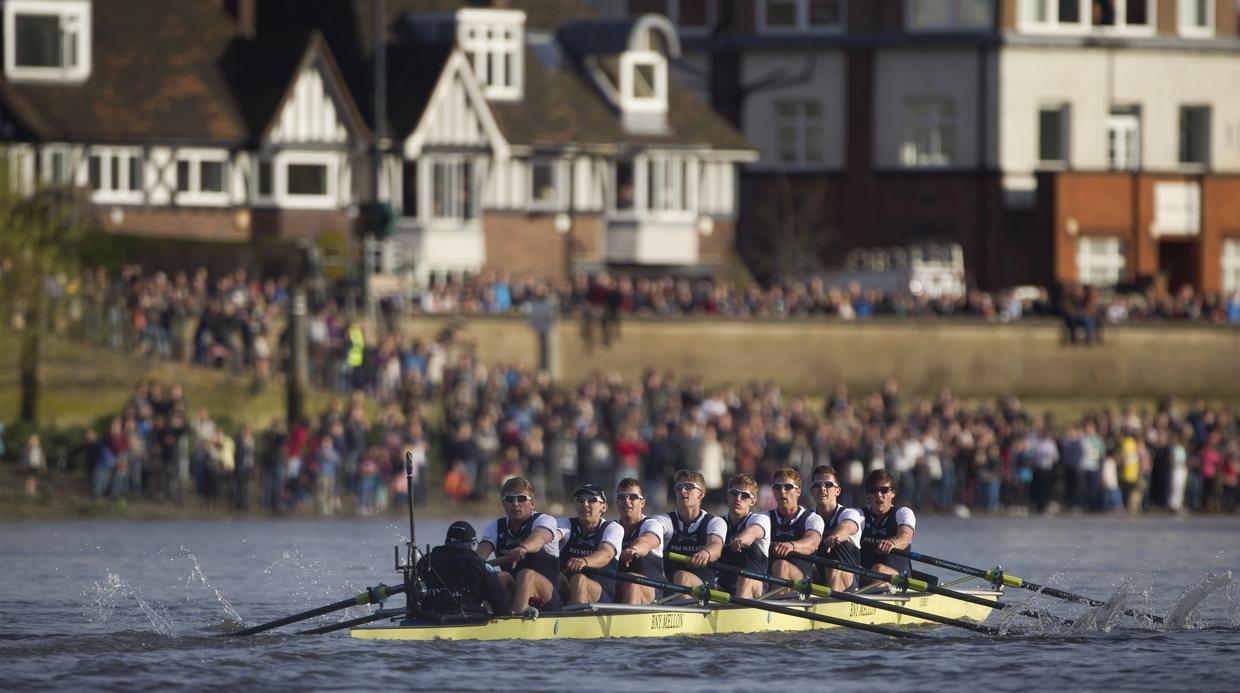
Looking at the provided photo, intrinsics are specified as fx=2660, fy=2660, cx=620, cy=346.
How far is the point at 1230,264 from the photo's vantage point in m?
70.4

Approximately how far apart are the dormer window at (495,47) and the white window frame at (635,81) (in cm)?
256

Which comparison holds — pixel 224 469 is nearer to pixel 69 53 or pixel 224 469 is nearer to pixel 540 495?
pixel 540 495

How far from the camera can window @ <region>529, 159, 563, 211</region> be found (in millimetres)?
64562

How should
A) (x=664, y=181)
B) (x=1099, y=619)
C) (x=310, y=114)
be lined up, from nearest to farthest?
1. (x=1099, y=619)
2. (x=310, y=114)
3. (x=664, y=181)

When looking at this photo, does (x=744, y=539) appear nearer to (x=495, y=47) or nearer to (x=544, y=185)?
(x=544, y=185)

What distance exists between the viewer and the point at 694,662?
2573cm

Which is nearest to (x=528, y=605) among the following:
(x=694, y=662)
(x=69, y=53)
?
(x=694, y=662)

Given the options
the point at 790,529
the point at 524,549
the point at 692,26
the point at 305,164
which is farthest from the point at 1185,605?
the point at 692,26

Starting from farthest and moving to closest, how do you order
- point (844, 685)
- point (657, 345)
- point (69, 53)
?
point (69, 53) → point (657, 345) → point (844, 685)

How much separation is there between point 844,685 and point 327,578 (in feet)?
33.3

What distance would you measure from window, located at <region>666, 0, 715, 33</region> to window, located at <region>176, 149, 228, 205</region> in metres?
15.6

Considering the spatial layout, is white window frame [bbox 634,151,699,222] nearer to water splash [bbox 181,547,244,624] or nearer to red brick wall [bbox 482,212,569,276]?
red brick wall [bbox 482,212,569,276]

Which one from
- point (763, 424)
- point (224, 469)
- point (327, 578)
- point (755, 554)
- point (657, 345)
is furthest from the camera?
point (657, 345)

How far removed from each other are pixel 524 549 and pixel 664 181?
40.9 m
